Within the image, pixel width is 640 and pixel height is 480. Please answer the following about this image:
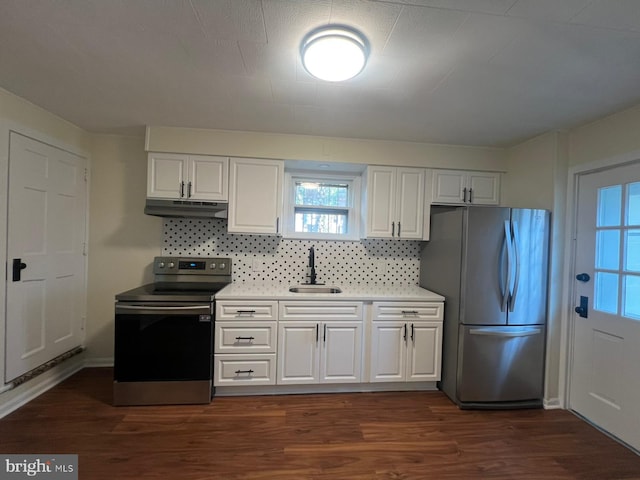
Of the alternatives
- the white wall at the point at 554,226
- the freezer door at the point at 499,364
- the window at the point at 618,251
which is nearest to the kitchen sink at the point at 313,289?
the freezer door at the point at 499,364

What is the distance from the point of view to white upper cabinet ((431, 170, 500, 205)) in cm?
294

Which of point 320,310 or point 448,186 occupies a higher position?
point 448,186

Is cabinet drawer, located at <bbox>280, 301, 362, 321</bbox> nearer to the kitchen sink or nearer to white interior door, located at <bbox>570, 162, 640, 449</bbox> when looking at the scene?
the kitchen sink

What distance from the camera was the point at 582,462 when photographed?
186 cm

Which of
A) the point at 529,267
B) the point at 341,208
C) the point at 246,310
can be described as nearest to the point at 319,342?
the point at 246,310

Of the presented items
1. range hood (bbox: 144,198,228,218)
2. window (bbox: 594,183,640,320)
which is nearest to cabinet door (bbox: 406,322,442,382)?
window (bbox: 594,183,640,320)

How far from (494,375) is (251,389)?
2020 millimetres

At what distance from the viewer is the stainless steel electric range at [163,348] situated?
7.43 ft

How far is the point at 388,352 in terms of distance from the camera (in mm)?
2619

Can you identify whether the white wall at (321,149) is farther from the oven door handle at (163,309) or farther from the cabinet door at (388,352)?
the cabinet door at (388,352)

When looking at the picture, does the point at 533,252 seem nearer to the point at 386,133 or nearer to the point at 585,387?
the point at 585,387

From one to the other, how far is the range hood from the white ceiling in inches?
26.8

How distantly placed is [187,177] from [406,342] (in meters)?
2.45

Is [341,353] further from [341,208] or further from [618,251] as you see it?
[618,251]
